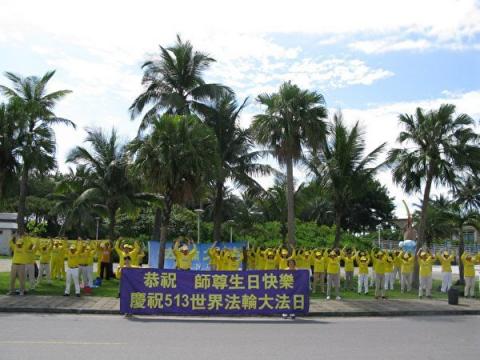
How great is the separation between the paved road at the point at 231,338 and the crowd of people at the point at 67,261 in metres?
3.88

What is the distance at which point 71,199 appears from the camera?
47.8 metres

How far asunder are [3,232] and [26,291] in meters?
42.8

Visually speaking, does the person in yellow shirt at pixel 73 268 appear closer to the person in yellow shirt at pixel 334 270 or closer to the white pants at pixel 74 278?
the white pants at pixel 74 278

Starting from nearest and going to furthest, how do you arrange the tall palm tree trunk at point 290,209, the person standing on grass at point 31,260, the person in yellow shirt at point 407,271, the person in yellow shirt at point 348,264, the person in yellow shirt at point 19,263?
the person in yellow shirt at point 19,263 < the person standing on grass at point 31,260 < the person in yellow shirt at point 348,264 < the person in yellow shirt at point 407,271 < the tall palm tree trunk at point 290,209

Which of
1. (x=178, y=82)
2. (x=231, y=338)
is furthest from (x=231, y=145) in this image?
(x=231, y=338)

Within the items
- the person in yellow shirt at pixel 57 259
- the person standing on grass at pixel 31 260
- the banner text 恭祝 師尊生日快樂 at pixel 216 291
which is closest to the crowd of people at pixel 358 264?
the banner text 恭祝 師尊生日快樂 at pixel 216 291

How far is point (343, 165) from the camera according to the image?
27.1m

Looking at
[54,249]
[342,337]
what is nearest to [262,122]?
[54,249]

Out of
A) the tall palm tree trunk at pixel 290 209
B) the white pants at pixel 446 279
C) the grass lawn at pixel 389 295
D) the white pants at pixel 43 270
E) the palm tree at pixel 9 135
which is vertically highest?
the palm tree at pixel 9 135

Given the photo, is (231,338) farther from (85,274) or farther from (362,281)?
(362,281)

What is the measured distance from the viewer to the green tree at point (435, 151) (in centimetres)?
2389

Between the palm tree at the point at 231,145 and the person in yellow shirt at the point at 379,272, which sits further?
the palm tree at the point at 231,145

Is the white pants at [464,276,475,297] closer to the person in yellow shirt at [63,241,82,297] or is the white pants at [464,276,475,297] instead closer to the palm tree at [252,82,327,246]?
the palm tree at [252,82,327,246]

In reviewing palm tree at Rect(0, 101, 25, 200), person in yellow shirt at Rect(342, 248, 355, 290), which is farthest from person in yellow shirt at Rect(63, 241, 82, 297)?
person in yellow shirt at Rect(342, 248, 355, 290)
